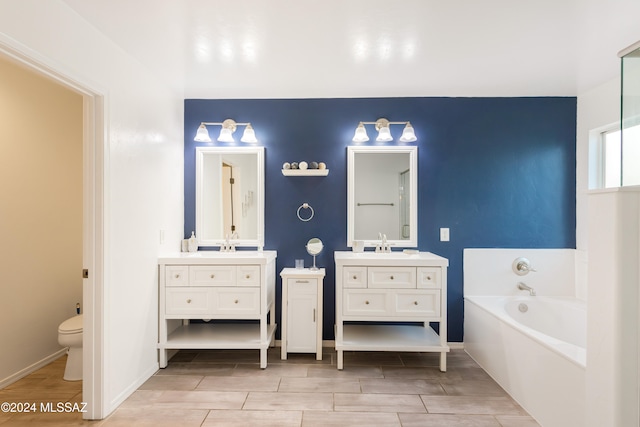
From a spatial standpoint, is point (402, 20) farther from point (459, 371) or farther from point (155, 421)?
point (155, 421)

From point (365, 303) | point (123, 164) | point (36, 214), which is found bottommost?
point (365, 303)

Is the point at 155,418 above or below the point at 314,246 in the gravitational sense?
below

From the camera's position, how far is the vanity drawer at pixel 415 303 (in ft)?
8.87

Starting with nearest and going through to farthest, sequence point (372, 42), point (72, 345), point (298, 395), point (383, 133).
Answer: point (372, 42), point (298, 395), point (72, 345), point (383, 133)

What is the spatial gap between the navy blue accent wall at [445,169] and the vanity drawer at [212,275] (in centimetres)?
63

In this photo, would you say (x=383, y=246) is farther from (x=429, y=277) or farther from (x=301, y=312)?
(x=301, y=312)

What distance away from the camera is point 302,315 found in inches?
114

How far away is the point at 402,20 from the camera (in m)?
1.96

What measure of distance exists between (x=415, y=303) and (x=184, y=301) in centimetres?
183

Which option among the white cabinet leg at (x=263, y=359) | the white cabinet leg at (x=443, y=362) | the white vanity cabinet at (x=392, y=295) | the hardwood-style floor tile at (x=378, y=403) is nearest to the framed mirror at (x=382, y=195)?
the white vanity cabinet at (x=392, y=295)

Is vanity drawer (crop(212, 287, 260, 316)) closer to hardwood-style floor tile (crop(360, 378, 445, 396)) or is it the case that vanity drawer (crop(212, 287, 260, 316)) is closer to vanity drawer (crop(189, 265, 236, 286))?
vanity drawer (crop(189, 265, 236, 286))

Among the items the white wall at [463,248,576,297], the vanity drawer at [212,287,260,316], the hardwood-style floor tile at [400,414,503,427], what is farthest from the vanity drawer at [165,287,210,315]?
the white wall at [463,248,576,297]

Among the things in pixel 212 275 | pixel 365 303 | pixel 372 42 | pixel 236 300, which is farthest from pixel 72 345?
pixel 372 42

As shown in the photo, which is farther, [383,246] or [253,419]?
[383,246]
